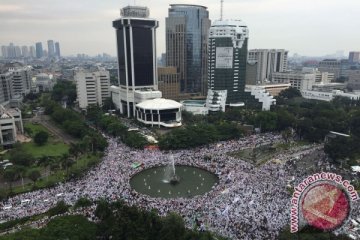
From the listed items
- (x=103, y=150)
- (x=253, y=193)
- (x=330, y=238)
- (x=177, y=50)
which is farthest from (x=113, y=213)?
(x=177, y=50)

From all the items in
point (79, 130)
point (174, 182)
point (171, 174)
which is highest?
point (79, 130)

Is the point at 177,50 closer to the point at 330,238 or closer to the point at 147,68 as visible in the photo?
the point at 147,68

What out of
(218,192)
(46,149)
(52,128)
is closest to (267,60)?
(52,128)

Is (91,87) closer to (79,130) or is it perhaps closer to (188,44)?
(79,130)

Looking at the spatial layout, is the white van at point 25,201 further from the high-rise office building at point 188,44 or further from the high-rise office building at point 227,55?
the high-rise office building at point 188,44

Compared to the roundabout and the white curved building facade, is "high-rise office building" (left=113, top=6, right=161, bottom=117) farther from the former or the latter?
the roundabout

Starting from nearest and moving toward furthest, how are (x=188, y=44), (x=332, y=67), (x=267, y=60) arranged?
(x=188, y=44) < (x=267, y=60) < (x=332, y=67)
